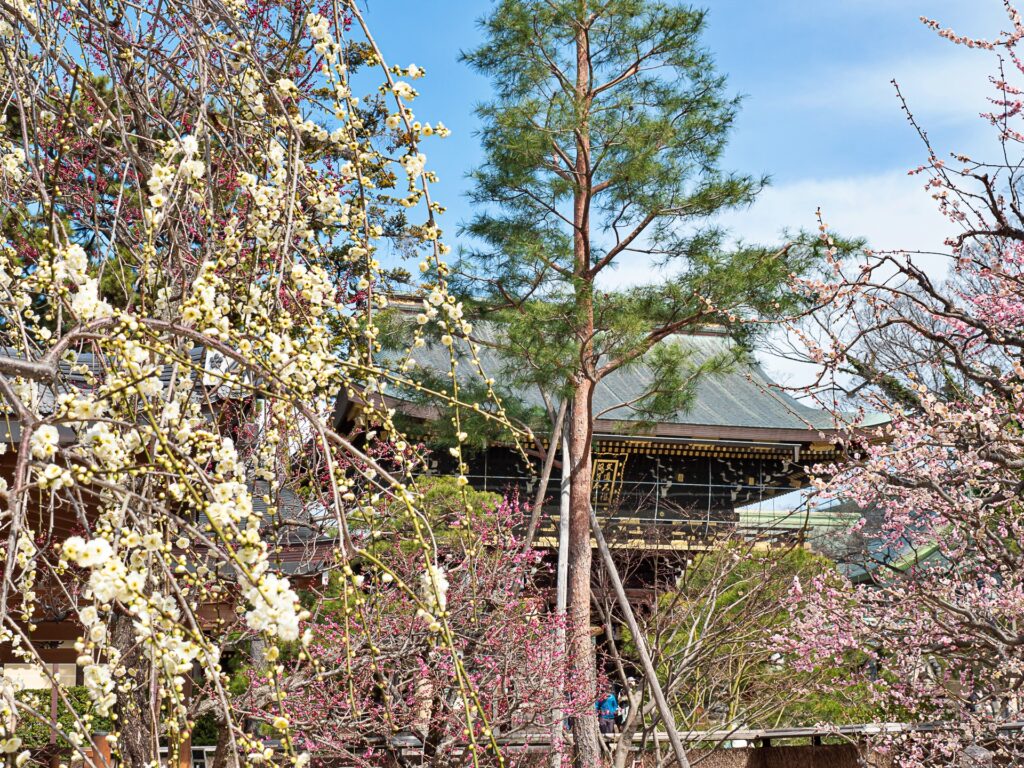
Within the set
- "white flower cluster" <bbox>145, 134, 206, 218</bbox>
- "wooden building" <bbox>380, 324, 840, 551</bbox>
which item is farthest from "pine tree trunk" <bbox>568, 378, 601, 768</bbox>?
"white flower cluster" <bbox>145, 134, 206, 218</bbox>

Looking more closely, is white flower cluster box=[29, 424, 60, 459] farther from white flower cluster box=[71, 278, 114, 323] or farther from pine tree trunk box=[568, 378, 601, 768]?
pine tree trunk box=[568, 378, 601, 768]

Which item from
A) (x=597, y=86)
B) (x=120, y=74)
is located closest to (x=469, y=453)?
(x=597, y=86)

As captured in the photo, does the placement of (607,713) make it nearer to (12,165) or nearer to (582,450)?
(582,450)

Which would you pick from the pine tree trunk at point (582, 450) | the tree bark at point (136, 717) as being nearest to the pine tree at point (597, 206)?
the pine tree trunk at point (582, 450)

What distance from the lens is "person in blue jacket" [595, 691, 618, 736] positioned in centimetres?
868

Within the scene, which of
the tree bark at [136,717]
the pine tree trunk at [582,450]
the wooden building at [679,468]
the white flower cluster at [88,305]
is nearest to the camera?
the white flower cluster at [88,305]

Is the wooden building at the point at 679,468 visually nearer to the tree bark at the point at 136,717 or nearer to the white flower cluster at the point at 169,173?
the tree bark at the point at 136,717

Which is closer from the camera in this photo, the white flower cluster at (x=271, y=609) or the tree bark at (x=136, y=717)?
the white flower cluster at (x=271, y=609)

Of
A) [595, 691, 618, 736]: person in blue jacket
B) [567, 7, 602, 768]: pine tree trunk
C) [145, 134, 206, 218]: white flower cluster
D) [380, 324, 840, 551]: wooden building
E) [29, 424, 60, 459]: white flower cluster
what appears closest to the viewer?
[29, 424, 60, 459]: white flower cluster

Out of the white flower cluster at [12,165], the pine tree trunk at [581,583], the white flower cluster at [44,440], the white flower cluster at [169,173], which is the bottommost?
the pine tree trunk at [581,583]

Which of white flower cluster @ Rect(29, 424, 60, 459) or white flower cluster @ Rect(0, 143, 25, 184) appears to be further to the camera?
white flower cluster @ Rect(0, 143, 25, 184)

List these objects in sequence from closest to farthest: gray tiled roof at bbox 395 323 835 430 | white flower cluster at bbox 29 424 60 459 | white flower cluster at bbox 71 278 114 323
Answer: white flower cluster at bbox 29 424 60 459 < white flower cluster at bbox 71 278 114 323 < gray tiled roof at bbox 395 323 835 430

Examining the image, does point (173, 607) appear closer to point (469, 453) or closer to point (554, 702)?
point (554, 702)

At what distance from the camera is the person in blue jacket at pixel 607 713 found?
8.68 m
